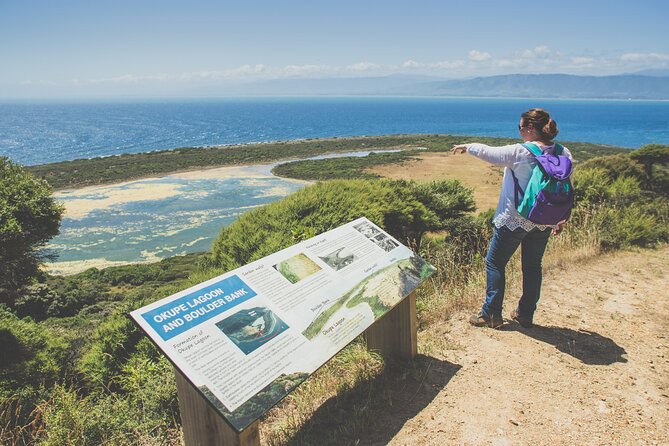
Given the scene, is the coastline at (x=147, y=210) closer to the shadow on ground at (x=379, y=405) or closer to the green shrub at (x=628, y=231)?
the green shrub at (x=628, y=231)

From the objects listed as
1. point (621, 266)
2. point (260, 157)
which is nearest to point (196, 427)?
point (621, 266)

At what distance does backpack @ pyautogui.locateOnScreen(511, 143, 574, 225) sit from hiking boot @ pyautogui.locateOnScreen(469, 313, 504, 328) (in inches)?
45.1

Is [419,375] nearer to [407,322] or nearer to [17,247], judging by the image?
[407,322]

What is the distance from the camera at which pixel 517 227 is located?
3.63 meters

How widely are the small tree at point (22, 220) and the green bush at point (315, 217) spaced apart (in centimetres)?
440

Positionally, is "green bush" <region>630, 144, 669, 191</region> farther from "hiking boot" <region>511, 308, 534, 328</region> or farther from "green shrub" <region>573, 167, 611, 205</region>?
"hiking boot" <region>511, 308, 534, 328</region>

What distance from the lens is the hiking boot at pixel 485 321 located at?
4.20 m

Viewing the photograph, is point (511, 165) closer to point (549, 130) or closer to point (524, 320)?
point (549, 130)

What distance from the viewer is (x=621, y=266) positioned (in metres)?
6.04

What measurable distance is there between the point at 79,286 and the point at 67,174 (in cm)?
2959

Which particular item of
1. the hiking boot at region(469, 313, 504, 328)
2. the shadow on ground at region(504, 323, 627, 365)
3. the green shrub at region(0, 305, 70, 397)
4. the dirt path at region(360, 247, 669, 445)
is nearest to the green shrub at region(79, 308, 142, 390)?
the green shrub at region(0, 305, 70, 397)

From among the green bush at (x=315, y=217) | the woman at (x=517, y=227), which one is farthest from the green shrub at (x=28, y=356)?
the woman at (x=517, y=227)

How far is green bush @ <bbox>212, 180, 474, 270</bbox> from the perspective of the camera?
212 inches

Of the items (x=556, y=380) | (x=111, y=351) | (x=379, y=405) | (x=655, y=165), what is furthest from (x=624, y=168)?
(x=111, y=351)
